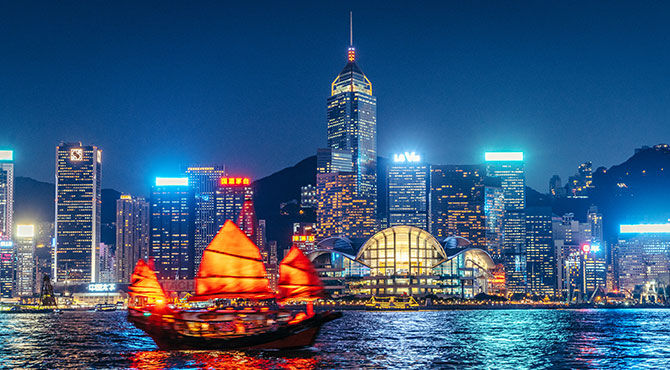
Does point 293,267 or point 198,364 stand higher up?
point 293,267

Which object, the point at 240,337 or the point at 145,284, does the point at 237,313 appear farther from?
the point at 145,284

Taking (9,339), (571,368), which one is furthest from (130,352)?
(571,368)

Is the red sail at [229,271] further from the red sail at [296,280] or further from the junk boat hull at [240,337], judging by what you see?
the junk boat hull at [240,337]

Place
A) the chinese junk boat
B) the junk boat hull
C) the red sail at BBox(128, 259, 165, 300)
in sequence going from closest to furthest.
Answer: the chinese junk boat → the junk boat hull → the red sail at BBox(128, 259, 165, 300)

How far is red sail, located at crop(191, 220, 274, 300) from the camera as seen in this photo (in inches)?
2719

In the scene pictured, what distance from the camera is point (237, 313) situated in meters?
65.8

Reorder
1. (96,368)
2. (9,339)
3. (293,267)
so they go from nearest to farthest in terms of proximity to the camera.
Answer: (96,368)
(293,267)
(9,339)

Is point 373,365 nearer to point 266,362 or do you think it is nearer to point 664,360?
point 266,362

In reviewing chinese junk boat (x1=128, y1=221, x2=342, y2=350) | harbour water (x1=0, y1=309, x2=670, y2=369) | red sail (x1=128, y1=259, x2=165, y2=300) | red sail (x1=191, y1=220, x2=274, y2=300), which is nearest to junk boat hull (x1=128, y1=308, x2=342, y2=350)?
chinese junk boat (x1=128, y1=221, x2=342, y2=350)

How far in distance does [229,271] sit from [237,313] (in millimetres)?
4870

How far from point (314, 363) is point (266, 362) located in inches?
145

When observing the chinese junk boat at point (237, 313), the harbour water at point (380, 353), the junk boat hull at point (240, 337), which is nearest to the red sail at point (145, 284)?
the harbour water at point (380, 353)

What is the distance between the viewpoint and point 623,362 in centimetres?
6650

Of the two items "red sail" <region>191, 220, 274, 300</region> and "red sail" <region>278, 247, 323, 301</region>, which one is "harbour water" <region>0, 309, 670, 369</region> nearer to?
"red sail" <region>278, 247, 323, 301</region>
